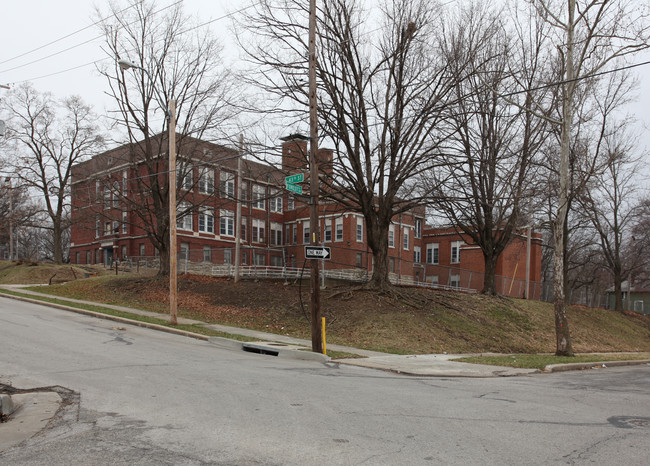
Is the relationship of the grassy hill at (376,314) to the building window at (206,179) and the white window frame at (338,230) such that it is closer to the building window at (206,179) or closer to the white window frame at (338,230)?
the building window at (206,179)

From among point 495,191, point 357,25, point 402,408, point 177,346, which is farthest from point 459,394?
point 495,191

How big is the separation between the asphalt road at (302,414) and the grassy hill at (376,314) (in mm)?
6881

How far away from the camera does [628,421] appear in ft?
23.6

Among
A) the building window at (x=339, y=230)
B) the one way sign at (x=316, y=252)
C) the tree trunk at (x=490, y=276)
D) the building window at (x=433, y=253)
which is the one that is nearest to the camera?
the one way sign at (x=316, y=252)

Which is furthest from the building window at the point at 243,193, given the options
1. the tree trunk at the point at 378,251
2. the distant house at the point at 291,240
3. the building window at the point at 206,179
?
the distant house at the point at 291,240

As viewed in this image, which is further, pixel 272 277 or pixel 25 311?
pixel 272 277

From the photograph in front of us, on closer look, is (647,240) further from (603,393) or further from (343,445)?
(343,445)

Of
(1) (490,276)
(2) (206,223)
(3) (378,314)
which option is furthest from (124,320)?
(2) (206,223)

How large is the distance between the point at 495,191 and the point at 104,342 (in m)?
21.8

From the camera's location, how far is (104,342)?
13906 millimetres

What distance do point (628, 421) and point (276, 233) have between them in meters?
53.4

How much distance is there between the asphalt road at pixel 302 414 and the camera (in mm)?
5320

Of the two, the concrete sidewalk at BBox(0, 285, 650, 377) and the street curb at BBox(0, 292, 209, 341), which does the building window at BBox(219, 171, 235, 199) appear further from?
the concrete sidewalk at BBox(0, 285, 650, 377)

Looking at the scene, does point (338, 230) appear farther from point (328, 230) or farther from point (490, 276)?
point (490, 276)
